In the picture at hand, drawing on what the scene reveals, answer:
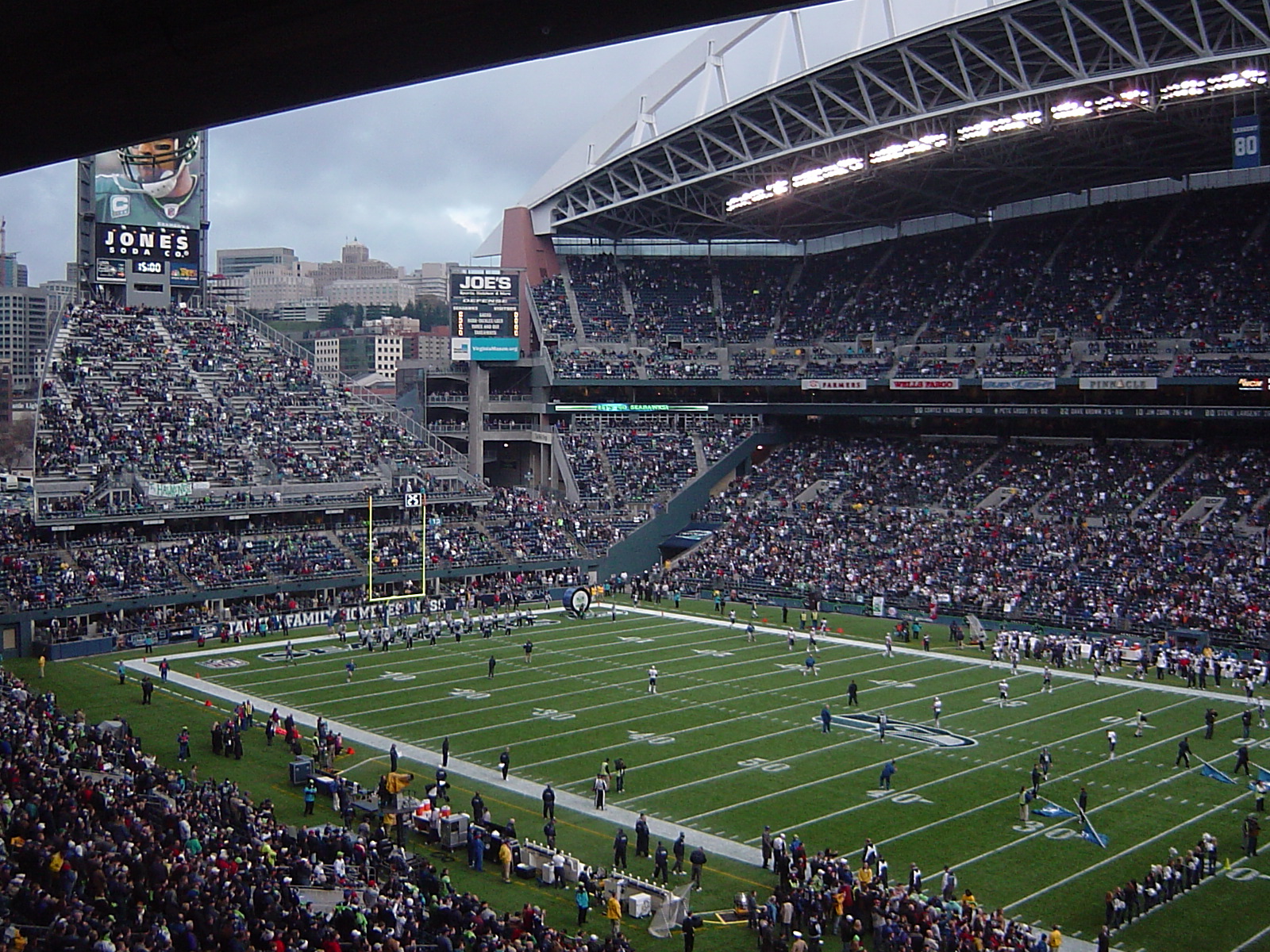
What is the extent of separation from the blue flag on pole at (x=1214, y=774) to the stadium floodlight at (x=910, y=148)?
85.5 ft

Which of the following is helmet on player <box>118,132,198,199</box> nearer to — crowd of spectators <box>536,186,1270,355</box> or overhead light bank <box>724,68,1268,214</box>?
crowd of spectators <box>536,186,1270,355</box>

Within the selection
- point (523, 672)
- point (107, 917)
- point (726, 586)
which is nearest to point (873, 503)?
point (726, 586)

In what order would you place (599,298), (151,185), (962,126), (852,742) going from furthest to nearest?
1. (599,298)
2. (151,185)
3. (962,126)
4. (852,742)

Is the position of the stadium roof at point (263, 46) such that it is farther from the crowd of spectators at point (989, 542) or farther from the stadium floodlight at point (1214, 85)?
the crowd of spectators at point (989, 542)

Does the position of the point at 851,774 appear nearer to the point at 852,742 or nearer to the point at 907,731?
the point at 852,742

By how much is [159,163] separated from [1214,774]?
2062 inches

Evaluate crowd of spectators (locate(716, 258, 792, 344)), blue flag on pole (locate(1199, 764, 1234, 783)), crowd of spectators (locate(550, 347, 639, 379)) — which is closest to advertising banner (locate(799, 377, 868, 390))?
crowd of spectators (locate(716, 258, 792, 344))

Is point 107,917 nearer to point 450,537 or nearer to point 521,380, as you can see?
point 450,537

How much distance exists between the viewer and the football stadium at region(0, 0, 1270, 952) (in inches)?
735

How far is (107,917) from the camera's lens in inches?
551

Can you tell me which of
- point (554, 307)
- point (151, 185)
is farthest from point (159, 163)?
point (554, 307)

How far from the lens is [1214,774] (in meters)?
24.9

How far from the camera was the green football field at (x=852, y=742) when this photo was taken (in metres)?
20.1

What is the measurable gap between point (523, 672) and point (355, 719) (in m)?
6.83
